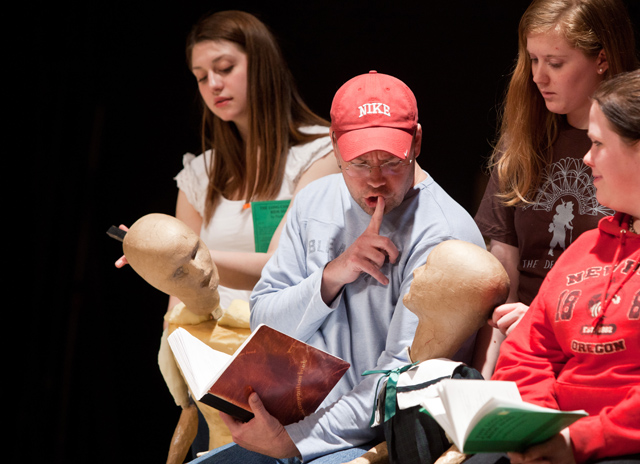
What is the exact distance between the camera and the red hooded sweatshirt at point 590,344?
1.20 metres

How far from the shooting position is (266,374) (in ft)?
A: 5.07

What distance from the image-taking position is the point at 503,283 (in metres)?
1.48

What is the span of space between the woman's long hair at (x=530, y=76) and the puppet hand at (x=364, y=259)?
0.41m

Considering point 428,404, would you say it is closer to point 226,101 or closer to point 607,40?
point 607,40

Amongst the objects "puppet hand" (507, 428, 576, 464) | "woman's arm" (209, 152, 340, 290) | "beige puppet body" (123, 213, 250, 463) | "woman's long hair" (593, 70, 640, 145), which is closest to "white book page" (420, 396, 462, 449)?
"puppet hand" (507, 428, 576, 464)

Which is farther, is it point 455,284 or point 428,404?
point 455,284

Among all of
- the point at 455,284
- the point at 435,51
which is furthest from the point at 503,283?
the point at 435,51

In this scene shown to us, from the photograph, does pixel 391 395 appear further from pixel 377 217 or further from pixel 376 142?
pixel 376 142

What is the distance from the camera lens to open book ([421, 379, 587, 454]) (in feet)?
3.55

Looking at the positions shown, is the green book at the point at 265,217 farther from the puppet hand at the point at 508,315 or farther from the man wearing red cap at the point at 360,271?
the puppet hand at the point at 508,315

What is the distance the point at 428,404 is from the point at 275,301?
646 millimetres

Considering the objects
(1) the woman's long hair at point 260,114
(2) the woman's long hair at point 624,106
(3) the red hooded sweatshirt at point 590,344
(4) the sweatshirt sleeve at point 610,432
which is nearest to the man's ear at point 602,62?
(2) the woman's long hair at point 624,106

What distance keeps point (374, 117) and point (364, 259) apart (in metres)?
0.34

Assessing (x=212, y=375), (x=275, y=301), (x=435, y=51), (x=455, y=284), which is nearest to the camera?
(x=455, y=284)
